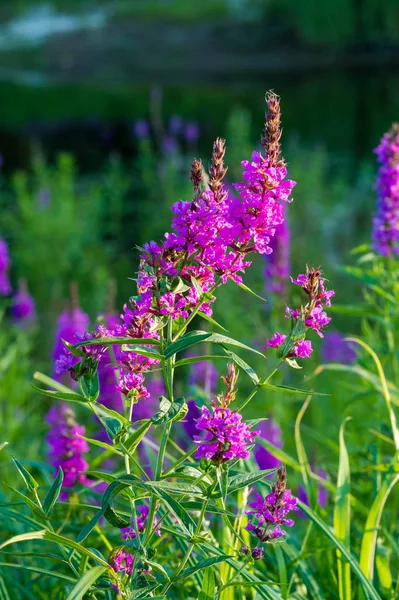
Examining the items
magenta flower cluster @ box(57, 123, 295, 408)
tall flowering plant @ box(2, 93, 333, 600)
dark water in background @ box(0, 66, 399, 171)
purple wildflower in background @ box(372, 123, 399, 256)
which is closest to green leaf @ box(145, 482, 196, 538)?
tall flowering plant @ box(2, 93, 333, 600)

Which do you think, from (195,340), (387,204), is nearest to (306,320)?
(195,340)

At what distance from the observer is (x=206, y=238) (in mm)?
1234

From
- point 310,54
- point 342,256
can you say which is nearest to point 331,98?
point 310,54

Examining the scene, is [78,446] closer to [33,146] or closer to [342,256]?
[342,256]

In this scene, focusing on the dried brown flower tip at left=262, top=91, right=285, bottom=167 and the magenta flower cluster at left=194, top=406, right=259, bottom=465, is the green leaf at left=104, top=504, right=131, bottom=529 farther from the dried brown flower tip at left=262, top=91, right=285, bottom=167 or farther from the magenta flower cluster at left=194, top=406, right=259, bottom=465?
the dried brown flower tip at left=262, top=91, right=285, bottom=167

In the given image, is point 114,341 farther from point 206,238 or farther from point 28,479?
point 28,479

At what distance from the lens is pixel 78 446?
194 centimetres

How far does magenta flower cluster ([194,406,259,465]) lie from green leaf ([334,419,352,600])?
69cm

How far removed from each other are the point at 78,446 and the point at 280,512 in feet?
2.34

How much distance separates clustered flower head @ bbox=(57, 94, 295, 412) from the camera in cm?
123

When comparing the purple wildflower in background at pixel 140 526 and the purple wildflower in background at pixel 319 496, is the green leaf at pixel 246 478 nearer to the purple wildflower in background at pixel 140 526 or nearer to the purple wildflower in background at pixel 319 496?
the purple wildflower in background at pixel 140 526

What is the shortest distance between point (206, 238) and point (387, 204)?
53.2 inches

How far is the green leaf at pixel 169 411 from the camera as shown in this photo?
3.99ft

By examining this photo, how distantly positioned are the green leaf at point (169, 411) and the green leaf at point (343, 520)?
0.73 meters
